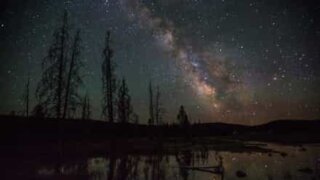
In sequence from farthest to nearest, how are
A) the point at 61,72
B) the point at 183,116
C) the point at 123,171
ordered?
the point at 183,116 → the point at 61,72 → the point at 123,171

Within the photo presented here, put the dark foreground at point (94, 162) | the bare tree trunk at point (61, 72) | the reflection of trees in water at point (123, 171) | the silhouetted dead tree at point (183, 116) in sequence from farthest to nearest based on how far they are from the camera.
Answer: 1. the silhouetted dead tree at point (183, 116)
2. the bare tree trunk at point (61, 72)
3. the dark foreground at point (94, 162)
4. the reflection of trees in water at point (123, 171)

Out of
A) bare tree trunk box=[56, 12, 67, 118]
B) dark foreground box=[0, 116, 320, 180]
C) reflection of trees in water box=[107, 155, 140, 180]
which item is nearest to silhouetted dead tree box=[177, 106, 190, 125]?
dark foreground box=[0, 116, 320, 180]

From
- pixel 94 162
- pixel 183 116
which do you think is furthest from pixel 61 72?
pixel 183 116

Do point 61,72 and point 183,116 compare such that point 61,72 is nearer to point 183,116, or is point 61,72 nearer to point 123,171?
point 123,171

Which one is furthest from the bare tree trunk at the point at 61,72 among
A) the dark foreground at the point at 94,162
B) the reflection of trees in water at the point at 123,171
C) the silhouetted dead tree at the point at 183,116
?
the silhouetted dead tree at the point at 183,116

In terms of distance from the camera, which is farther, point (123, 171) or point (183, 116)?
point (183, 116)

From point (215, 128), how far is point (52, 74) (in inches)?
5397

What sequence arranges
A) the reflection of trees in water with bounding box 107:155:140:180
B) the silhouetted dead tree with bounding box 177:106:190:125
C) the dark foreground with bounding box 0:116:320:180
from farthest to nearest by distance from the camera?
the silhouetted dead tree with bounding box 177:106:190:125, the dark foreground with bounding box 0:116:320:180, the reflection of trees in water with bounding box 107:155:140:180

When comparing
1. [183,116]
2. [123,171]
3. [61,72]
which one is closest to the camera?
[123,171]

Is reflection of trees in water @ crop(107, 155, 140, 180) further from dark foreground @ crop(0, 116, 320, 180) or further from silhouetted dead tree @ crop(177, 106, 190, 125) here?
silhouetted dead tree @ crop(177, 106, 190, 125)

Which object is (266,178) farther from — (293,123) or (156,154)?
(293,123)

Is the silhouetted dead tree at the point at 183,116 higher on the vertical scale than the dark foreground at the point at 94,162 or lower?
higher

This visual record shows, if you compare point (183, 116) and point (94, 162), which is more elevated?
point (183, 116)

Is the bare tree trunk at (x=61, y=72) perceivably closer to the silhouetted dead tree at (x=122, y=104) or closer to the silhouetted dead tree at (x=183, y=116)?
the silhouetted dead tree at (x=122, y=104)
